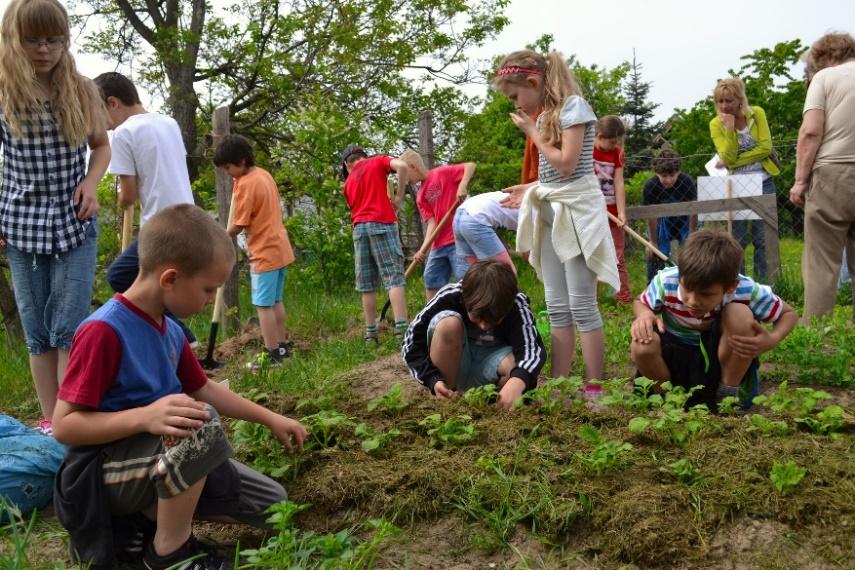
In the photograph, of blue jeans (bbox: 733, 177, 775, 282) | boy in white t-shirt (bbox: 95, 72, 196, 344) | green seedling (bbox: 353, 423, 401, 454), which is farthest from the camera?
blue jeans (bbox: 733, 177, 775, 282)

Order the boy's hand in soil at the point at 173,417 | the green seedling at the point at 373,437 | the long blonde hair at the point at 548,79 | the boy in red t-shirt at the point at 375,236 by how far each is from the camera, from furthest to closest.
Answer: the boy in red t-shirt at the point at 375,236
the long blonde hair at the point at 548,79
the green seedling at the point at 373,437
the boy's hand in soil at the point at 173,417

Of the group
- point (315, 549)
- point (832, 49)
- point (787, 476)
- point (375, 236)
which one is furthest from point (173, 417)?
point (832, 49)

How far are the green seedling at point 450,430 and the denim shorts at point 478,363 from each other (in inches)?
30.0

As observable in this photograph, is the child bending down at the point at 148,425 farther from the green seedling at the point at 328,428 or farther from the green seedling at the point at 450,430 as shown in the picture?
the green seedling at the point at 450,430

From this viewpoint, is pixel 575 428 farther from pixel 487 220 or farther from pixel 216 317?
pixel 216 317

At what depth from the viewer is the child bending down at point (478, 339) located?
3.68 meters

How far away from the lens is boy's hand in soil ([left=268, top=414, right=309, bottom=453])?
286 centimetres

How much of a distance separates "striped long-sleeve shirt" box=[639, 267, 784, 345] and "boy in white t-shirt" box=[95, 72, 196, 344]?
8.66 feet

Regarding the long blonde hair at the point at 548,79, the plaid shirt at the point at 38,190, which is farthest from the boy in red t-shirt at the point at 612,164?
the plaid shirt at the point at 38,190

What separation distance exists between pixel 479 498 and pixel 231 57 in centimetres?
1146

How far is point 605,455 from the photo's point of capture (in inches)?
105

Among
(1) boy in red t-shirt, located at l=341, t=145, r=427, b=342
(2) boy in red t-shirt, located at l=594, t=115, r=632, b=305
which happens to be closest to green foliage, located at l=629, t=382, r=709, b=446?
(1) boy in red t-shirt, located at l=341, t=145, r=427, b=342

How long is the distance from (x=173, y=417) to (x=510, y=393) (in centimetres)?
165

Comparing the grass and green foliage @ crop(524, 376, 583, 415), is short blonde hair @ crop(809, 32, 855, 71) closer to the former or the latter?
the grass
